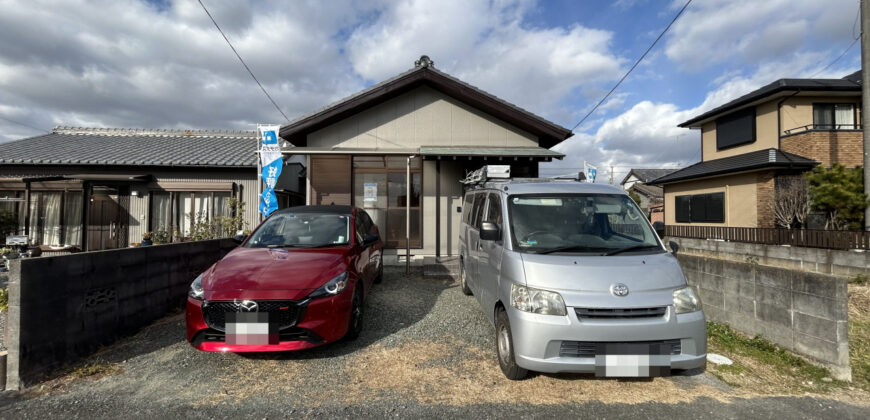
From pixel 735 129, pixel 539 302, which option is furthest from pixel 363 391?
pixel 735 129

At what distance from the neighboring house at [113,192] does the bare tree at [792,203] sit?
49.5 feet

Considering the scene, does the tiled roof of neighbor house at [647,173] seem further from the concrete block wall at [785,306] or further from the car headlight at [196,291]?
the car headlight at [196,291]

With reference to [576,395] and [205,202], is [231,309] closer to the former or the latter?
[576,395]

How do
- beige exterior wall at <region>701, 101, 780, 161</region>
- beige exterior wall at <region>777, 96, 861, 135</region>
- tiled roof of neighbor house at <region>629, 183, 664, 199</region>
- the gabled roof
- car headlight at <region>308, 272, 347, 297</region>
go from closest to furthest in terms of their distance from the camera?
car headlight at <region>308, 272, 347, 297</region>, the gabled roof, beige exterior wall at <region>777, 96, 861, 135</region>, beige exterior wall at <region>701, 101, 780, 161</region>, tiled roof of neighbor house at <region>629, 183, 664, 199</region>

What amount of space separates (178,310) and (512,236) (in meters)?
4.57

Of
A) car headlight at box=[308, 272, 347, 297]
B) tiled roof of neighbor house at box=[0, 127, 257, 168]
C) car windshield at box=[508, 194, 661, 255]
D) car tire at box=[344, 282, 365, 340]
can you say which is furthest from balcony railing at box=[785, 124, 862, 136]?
tiled roof of neighbor house at box=[0, 127, 257, 168]

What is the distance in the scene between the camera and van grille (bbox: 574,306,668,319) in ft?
7.80

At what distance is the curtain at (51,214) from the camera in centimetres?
924

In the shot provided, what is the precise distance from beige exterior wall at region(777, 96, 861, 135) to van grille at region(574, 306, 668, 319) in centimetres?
1454

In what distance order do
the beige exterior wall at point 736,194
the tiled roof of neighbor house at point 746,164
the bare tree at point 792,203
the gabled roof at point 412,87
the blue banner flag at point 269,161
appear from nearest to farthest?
the blue banner flag at point 269,161 < the gabled roof at point 412,87 < the bare tree at point 792,203 < the tiled roof of neighbor house at point 746,164 < the beige exterior wall at point 736,194

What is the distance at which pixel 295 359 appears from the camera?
10.3ft

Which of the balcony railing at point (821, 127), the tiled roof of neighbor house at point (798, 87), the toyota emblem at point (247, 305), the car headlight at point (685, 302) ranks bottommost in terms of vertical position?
the toyota emblem at point (247, 305)

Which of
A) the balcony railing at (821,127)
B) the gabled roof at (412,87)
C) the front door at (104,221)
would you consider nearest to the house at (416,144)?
the gabled roof at (412,87)

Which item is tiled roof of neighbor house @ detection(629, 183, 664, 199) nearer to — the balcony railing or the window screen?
the window screen
